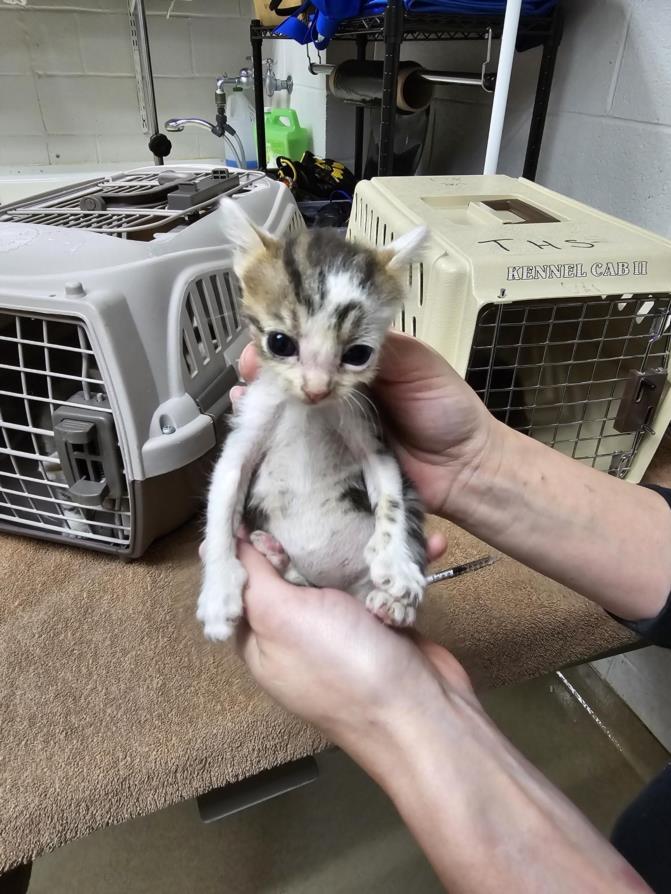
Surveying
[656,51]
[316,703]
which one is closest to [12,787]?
[316,703]

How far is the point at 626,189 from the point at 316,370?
1.26 meters

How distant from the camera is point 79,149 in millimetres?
3121

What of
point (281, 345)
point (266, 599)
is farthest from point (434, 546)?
point (281, 345)

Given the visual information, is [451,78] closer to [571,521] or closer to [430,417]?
[430,417]

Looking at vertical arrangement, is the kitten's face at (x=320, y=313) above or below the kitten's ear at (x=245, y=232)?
below

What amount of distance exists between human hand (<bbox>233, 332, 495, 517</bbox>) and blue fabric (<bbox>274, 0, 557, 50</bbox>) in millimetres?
1101

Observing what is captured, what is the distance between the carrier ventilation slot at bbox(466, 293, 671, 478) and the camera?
1.07 metres

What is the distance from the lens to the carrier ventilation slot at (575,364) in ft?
3.51

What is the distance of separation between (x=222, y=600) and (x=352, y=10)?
5.53 feet

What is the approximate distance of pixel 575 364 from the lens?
119 cm

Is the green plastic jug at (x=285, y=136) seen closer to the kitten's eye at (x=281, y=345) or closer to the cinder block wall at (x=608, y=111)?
the cinder block wall at (x=608, y=111)

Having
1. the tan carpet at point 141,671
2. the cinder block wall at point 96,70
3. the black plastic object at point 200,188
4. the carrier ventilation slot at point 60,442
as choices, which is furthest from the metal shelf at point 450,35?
the cinder block wall at point 96,70

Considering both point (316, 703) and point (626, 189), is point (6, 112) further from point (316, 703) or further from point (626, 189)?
point (316, 703)

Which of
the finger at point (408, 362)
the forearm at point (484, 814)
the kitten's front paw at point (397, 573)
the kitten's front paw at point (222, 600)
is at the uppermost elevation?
the finger at point (408, 362)
